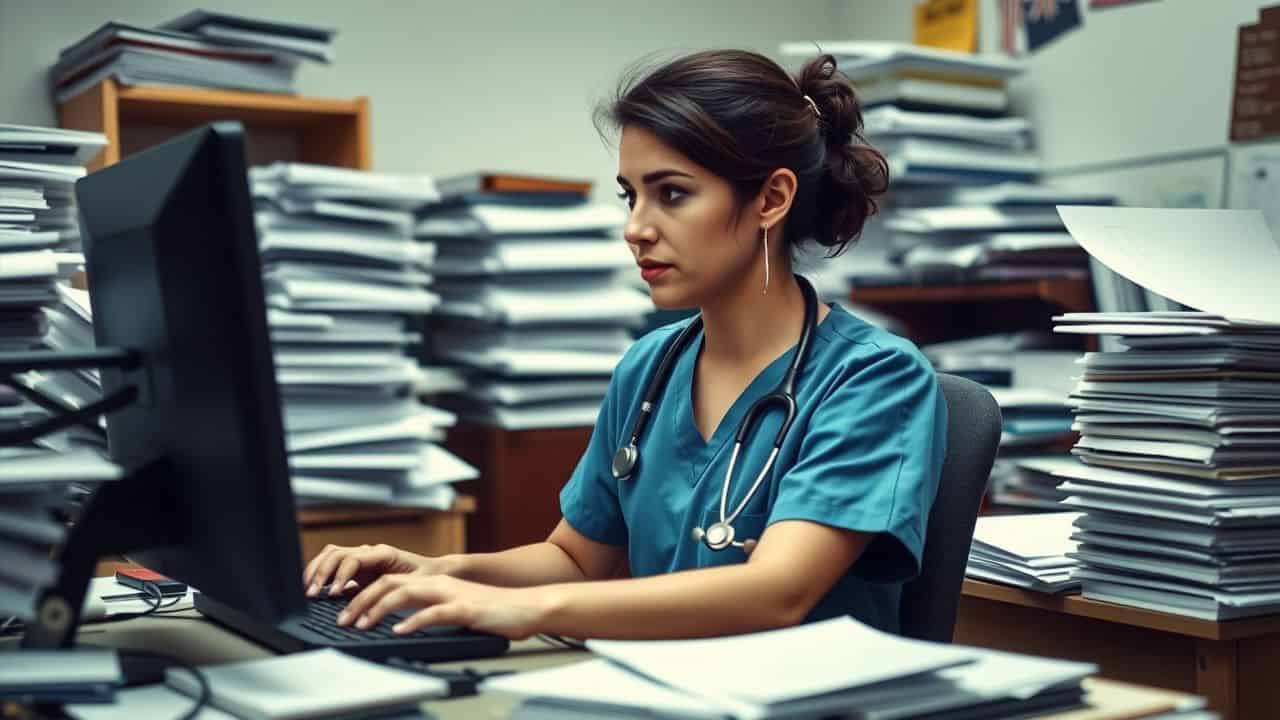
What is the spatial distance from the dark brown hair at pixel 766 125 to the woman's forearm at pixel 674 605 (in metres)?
0.46

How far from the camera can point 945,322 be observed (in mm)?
3062

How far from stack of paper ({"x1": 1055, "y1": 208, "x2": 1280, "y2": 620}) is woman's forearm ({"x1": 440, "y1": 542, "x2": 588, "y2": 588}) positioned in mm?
567

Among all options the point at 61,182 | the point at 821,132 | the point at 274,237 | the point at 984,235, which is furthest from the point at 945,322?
the point at 61,182

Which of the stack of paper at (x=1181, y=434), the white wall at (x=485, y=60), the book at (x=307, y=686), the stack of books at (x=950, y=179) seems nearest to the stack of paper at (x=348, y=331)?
the white wall at (x=485, y=60)

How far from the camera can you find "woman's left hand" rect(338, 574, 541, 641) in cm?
109

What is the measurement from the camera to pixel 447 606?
3.59 feet

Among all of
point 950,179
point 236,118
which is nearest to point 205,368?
point 236,118

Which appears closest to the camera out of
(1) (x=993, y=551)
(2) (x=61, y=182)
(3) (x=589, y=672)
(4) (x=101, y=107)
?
(3) (x=589, y=672)

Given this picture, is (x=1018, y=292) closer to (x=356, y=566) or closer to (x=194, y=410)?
(x=356, y=566)

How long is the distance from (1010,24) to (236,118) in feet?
5.07

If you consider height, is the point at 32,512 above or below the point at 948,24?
below

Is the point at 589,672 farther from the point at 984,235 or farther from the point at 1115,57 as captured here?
the point at 1115,57

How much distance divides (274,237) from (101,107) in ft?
1.13

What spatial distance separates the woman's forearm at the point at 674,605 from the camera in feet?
3.73
